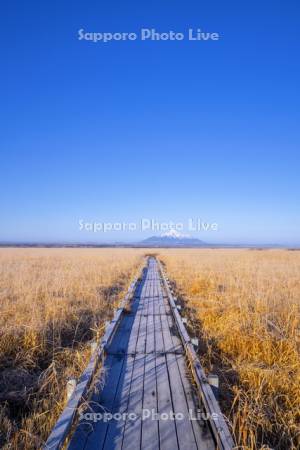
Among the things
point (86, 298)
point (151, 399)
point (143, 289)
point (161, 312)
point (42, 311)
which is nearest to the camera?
point (151, 399)

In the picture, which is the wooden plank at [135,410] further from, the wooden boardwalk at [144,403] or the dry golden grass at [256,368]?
the dry golden grass at [256,368]

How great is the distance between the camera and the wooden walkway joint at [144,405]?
258 centimetres

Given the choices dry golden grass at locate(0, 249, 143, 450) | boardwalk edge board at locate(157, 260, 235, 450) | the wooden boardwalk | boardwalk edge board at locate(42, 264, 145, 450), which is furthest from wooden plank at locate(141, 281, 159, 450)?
dry golden grass at locate(0, 249, 143, 450)

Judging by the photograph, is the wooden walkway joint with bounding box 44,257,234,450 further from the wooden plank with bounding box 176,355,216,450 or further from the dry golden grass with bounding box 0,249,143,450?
the dry golden grass with bounding box 0,249,143,450

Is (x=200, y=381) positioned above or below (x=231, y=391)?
above

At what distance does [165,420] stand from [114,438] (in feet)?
1.81

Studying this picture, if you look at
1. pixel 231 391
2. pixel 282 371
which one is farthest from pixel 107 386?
pixel 282 371

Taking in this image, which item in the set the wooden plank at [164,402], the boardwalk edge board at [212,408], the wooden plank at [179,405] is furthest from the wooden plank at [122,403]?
the boardwalk edge board at [212,408]

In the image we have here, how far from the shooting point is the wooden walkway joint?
2578mm

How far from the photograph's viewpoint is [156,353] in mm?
4633

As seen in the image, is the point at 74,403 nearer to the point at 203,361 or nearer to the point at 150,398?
the point at 150,398

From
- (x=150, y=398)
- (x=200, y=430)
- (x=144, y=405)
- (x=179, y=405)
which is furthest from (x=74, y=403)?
(x=200, y=430)

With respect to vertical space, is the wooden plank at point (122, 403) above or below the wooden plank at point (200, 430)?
above

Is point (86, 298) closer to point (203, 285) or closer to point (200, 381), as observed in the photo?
point (203, 285)
